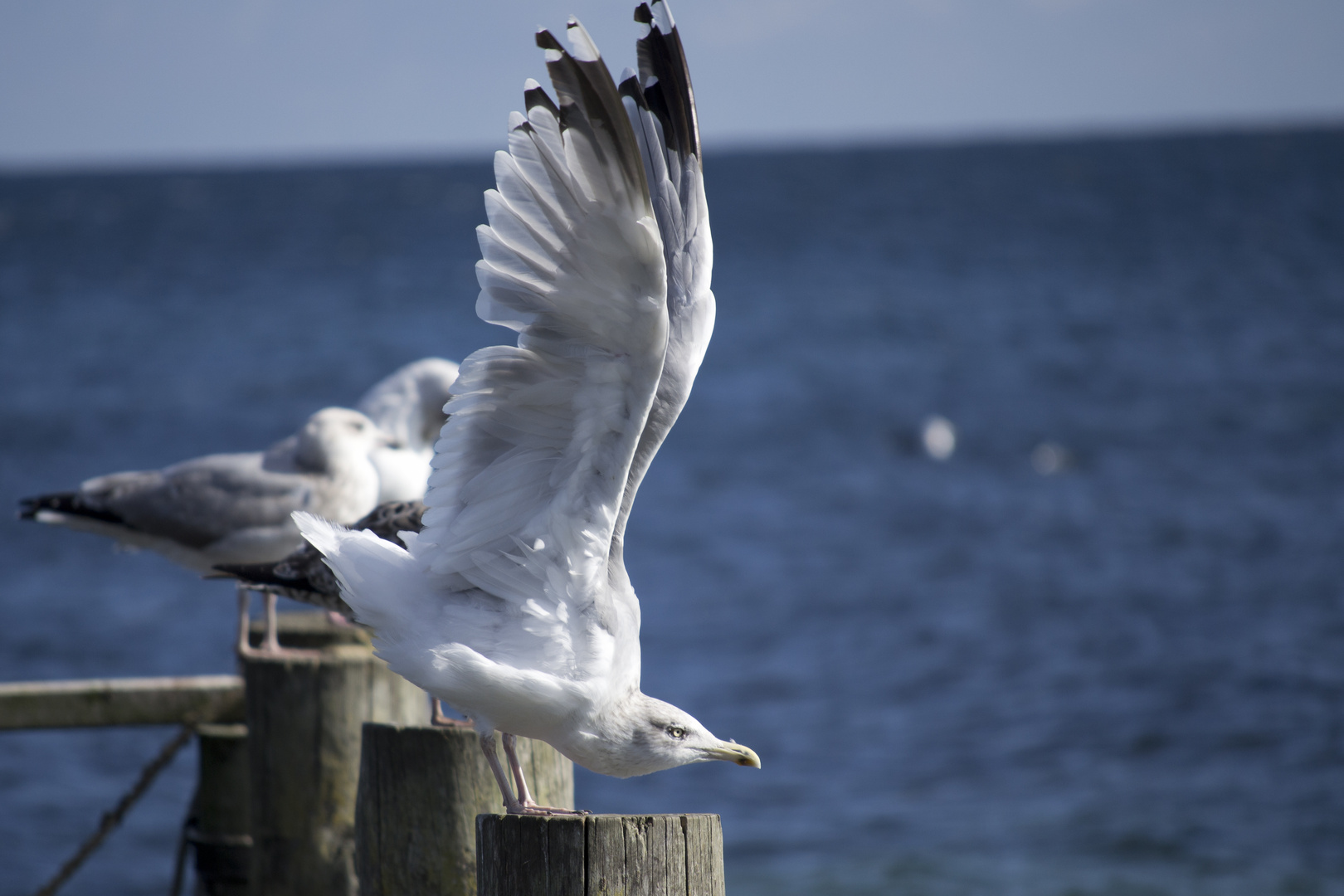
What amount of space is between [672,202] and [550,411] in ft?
2.17

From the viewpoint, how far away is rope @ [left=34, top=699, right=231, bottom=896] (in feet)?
15.6

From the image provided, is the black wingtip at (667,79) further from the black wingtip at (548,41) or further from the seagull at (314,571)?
the seagull at (314,571)

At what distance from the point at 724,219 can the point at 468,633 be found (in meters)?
60.9

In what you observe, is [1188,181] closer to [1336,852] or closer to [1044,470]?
[1044,470]

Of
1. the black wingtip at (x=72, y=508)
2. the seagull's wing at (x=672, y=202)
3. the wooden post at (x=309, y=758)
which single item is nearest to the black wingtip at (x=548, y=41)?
the seagull's wing at (x=672, y=202)

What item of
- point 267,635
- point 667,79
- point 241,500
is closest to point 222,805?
point 267,635

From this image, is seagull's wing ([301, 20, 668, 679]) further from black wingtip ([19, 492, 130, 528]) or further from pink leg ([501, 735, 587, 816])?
black wingtip ([19, 492, 130, 528])

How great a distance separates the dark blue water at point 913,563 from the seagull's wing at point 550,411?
4.55 m

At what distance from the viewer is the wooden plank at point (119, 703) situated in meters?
4.64

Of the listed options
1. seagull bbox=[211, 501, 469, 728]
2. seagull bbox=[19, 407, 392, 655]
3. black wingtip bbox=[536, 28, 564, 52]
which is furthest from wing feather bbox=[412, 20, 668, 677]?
seagull bbox=[19, 407, 392, 655]

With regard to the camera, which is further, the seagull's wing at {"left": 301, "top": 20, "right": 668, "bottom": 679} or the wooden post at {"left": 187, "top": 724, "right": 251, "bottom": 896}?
the wooden post at {"left": 187, "top": 724, "right": 251, "bottom": 896}

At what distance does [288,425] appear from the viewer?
64.7 ft

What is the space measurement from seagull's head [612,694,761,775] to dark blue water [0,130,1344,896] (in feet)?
14.3

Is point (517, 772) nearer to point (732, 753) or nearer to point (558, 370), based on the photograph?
point (732, 753)
